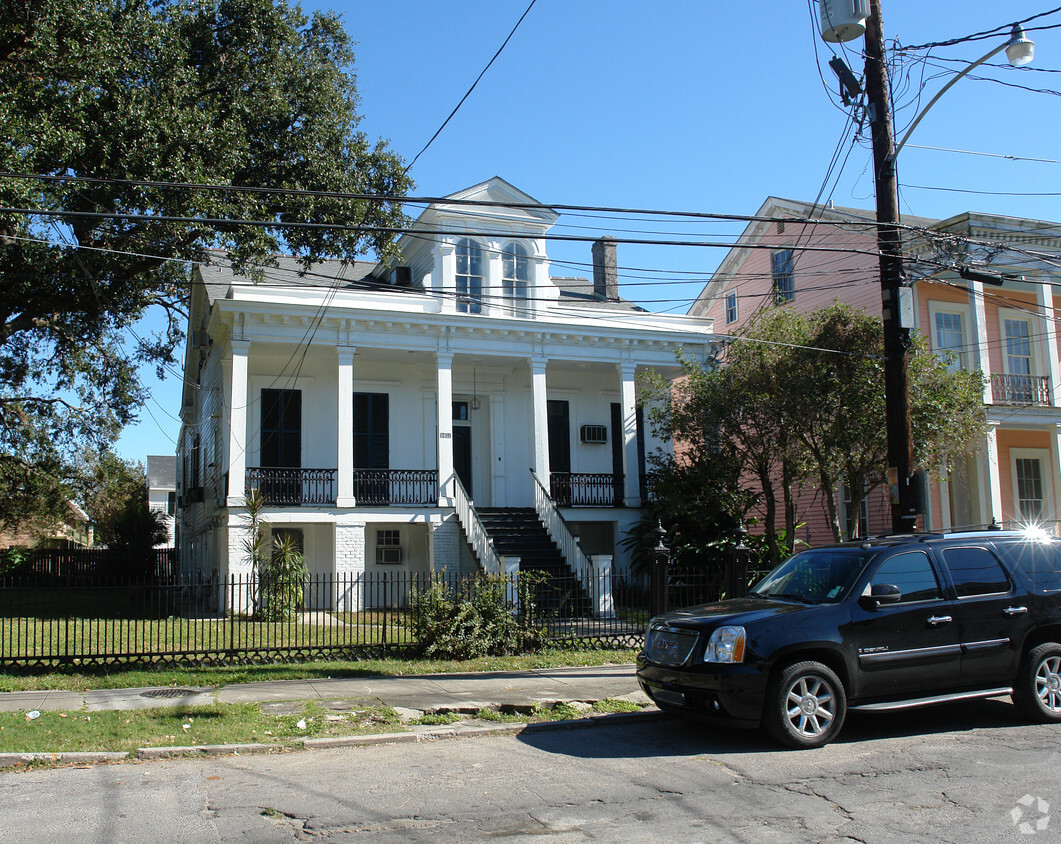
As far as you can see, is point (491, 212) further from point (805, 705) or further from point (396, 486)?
point (805, 705)

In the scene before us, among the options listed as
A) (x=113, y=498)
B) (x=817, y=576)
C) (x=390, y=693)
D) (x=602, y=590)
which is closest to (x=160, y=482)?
(x=113, y=498)

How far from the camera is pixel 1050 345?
71.1 feet

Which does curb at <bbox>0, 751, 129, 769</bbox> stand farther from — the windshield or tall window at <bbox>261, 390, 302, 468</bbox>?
tall window at <bbox>261, 390, 302, 468</bbox>

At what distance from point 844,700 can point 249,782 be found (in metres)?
4.85

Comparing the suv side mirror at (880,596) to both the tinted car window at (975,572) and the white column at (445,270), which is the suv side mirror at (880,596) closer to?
Result: the tinted car window at (975,572)

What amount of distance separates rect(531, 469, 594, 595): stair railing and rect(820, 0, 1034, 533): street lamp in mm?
7295

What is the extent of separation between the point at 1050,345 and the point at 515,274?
13320 millimetres

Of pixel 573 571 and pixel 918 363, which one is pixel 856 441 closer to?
pixel 918 363

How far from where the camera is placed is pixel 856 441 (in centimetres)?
1390

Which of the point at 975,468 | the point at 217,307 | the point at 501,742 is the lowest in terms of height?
the point at 501,742

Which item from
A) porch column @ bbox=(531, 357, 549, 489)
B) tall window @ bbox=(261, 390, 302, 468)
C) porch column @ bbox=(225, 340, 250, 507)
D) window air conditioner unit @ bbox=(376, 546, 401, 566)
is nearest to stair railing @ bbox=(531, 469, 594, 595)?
porch column @ bbox=(531, 357, 549, 489)

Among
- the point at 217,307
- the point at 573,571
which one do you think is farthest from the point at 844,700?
the point at 217,307

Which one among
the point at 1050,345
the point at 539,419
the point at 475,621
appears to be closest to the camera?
the point at 475,621

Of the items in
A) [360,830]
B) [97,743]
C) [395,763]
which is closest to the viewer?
[360,830]
